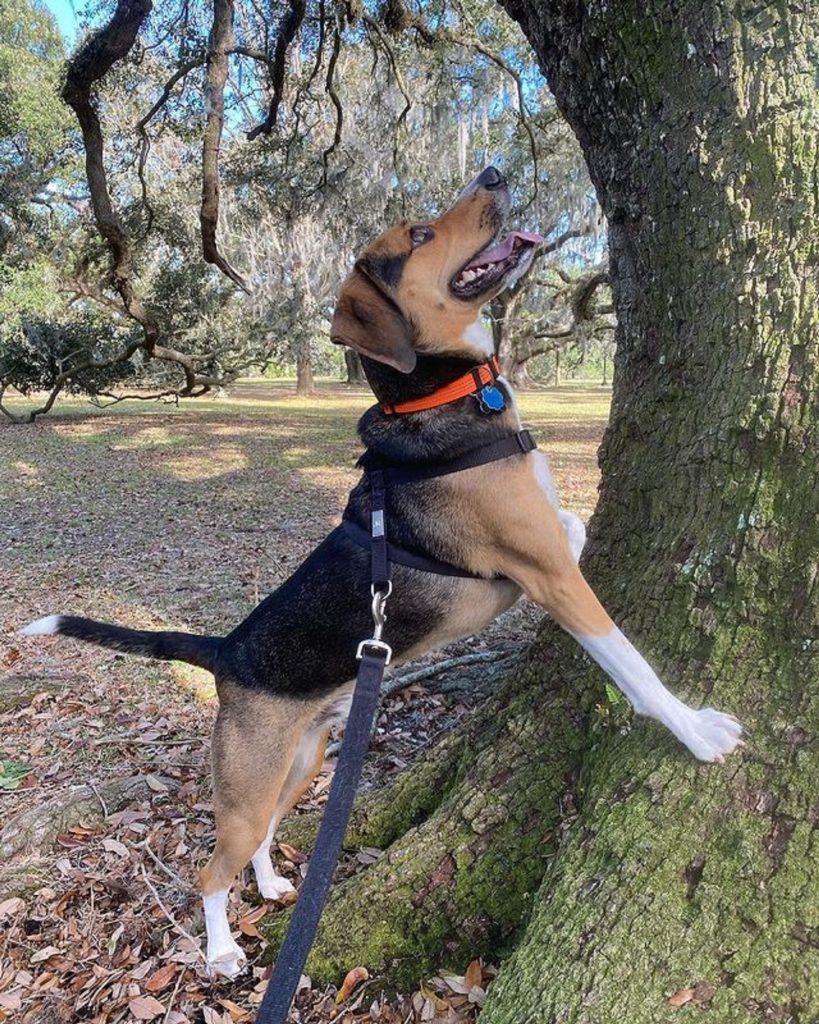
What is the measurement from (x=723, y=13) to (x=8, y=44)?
26.3m

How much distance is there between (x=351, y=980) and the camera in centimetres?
290

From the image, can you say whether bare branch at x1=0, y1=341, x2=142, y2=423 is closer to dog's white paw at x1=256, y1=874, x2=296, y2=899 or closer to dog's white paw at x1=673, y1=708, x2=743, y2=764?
dog's white paw at x1=256, y1=874, x2=296, y2=899

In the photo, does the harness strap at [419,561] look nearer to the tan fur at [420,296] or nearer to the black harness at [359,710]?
the black harness at [359,710]

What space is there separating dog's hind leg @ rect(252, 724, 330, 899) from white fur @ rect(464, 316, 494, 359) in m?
1.79

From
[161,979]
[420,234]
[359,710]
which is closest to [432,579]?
[359,710]

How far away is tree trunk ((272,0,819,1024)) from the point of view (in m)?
2.28

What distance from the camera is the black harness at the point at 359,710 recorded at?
209cm

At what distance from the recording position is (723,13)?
8.45 feet

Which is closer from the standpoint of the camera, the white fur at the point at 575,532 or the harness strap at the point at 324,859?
the harness strap at the point at 324,859

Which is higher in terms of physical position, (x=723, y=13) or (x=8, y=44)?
(x=8, y=44)

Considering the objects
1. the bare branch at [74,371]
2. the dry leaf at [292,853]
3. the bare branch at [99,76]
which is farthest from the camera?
the bare branch at [74,371]

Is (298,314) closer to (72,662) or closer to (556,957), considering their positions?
(72,662)

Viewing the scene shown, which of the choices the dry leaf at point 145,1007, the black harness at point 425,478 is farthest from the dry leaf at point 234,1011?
the black harness at point 425,478

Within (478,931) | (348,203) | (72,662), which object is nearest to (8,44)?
(348,203)
